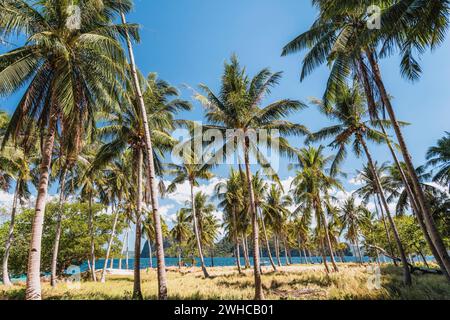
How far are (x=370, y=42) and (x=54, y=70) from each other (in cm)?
1013

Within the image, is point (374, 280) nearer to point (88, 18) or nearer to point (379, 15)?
point (379, 15)

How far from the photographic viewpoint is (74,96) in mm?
8234

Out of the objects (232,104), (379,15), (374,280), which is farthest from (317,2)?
(374,280)

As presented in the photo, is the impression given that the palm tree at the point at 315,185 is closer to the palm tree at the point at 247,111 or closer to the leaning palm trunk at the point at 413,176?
the palm tree at the point at 247,111

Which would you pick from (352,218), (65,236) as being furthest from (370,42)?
(352,218)

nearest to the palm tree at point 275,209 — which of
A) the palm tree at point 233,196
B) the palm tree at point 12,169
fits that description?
the palm tree at point 233,196

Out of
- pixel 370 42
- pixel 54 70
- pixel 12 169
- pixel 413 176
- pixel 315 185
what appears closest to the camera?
pixel 370 42

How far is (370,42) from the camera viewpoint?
698 centimetres

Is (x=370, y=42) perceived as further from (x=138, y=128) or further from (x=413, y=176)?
(x=138, y=128)

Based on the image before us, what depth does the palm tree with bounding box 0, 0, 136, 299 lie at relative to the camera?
7.59m

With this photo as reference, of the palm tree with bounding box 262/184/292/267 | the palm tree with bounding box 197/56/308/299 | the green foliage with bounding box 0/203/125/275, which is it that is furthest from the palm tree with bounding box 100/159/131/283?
the palm tree with bounding box 262/184/292/267

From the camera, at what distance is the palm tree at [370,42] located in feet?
21.3

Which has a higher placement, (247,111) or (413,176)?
(247,111)

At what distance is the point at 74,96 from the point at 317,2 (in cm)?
964
